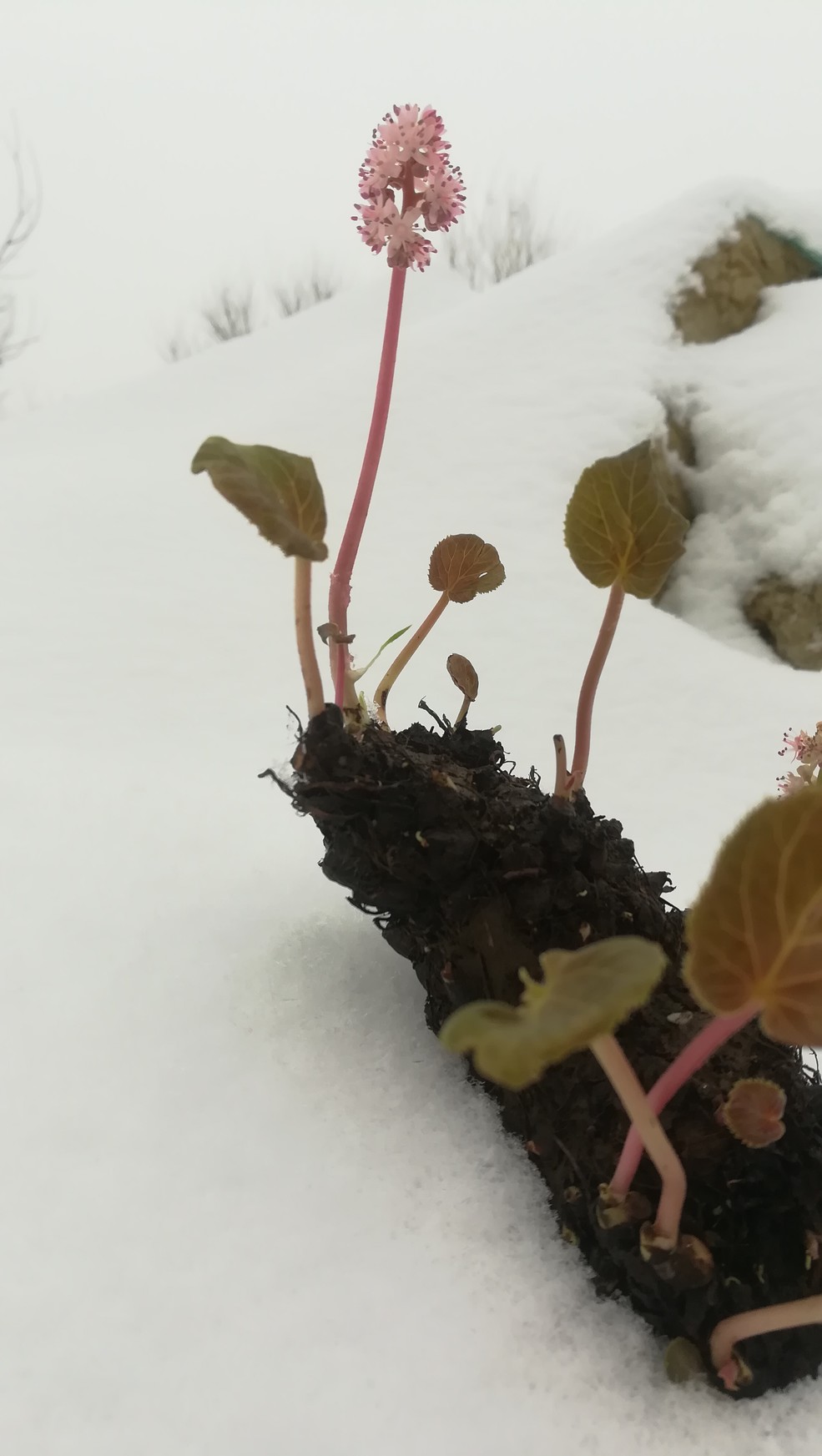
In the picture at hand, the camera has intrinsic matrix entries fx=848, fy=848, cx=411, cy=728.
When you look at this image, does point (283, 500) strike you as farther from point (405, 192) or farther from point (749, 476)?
point (749, 476)

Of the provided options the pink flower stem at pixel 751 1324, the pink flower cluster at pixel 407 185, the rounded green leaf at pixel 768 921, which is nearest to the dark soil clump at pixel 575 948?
the pink flower stem at pixel 751 1324

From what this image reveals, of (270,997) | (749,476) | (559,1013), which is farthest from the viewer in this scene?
(749,476)

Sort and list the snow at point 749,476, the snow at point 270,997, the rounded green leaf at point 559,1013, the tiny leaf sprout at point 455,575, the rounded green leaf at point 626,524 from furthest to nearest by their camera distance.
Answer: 1. the snow at point 749,476
2. the tiny leaf sprout at point 455,575
3. the rounded green leaf at point 626,524
4. the snow at point 270,997
5. the rounded green leaf at point 559,1013

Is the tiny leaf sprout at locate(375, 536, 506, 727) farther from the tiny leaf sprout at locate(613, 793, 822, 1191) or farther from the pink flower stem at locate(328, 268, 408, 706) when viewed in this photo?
the tiny leaf sprout at locate(613, 793, 822, 1191)

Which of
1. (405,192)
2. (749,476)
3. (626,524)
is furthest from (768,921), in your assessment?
(749,476)

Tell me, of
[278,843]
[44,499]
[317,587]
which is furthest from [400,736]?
[44,499]

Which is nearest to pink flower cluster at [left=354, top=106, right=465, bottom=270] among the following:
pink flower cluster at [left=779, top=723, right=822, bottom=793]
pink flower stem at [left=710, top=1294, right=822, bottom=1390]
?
pink flower cluster at [left=779, top=723, right=822, bottom=793]

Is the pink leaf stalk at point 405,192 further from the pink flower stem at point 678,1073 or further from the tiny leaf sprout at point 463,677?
the pink flower stem at point 678,1073
